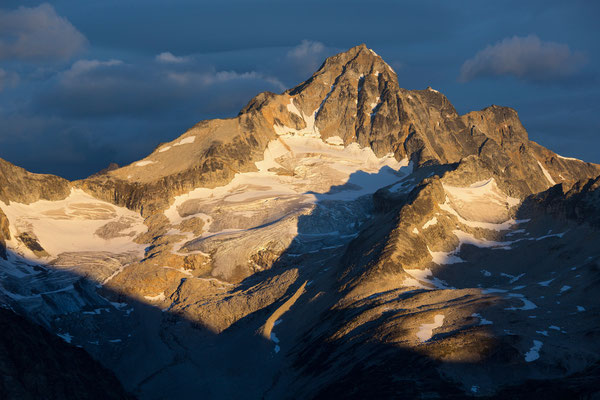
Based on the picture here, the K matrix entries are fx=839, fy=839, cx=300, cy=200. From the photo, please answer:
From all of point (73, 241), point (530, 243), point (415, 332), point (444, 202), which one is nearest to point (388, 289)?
point (415, 332)

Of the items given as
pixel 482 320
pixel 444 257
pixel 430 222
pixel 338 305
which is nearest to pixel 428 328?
pixel 482 320

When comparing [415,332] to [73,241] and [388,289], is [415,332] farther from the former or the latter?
[73,241]

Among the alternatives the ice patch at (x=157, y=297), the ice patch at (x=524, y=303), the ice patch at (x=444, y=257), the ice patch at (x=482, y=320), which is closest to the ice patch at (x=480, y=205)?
the ice patch at (x=444, y=257)

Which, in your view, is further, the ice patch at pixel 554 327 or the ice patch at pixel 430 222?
the ice patch at pixel 430 222

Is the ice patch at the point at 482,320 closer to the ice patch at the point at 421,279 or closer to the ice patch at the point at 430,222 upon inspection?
the ice patch at the point at 421,279

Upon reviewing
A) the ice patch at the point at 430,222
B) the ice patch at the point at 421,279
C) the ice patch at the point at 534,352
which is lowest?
the ice patch at the point at 534,352

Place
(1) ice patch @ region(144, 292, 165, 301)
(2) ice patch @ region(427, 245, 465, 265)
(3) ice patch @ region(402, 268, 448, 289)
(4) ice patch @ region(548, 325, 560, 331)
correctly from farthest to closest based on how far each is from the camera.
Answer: (1) ice patch @ region(144, 292, 165, 301), (2) ice patch @ region(427, 245, 465, 265), (3) ice patch @ region(402, 268, 448, 289), (4) ice patch @ region(548, 325, 560, 331)

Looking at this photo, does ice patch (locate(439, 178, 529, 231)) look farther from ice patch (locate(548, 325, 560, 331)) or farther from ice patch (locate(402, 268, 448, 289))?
ice patch (locate(548, 325, 560, 331))

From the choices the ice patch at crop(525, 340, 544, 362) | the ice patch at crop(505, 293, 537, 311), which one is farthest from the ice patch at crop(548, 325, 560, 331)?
the ice patch at crop(505, 293, 537, 311)
